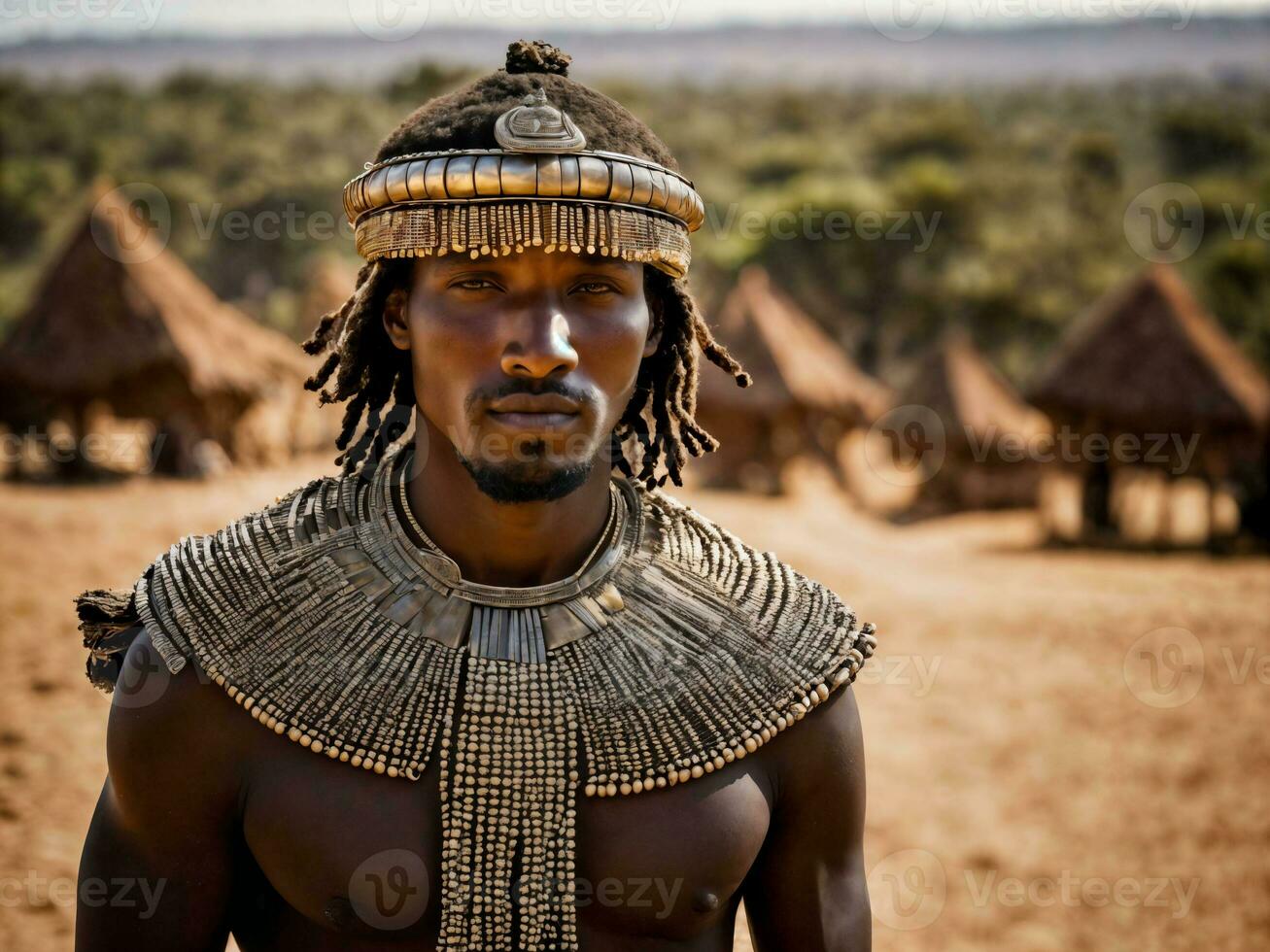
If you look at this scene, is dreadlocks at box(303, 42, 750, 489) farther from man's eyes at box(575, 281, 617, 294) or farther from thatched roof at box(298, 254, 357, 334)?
thatched roof at box(298, 254, 357, 334)

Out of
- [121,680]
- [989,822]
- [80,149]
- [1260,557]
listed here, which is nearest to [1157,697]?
[989,822]

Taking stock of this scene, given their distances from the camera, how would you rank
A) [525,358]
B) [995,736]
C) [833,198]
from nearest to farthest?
[525,358], [995,736], [833,198]

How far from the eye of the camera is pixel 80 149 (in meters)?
40.0

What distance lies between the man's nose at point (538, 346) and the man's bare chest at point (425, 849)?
72 centimetres

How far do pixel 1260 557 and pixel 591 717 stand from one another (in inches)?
639

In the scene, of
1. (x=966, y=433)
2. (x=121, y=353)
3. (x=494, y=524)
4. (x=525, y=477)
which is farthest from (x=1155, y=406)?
(x=525, y=477)

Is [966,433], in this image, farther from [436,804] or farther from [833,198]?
[436,804]

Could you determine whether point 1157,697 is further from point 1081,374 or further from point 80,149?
point 80,149

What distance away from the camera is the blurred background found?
739 cm

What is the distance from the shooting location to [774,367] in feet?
63.6

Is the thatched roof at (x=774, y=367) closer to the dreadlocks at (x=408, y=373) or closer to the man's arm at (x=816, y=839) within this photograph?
the dreadlocks at (x=408, y=373)

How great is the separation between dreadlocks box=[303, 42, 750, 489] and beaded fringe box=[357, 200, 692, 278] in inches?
4.8

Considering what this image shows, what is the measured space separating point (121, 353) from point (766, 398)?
9.62 m

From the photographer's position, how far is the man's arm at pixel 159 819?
6.40 ft
